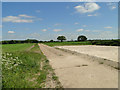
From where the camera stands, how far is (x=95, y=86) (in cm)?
361

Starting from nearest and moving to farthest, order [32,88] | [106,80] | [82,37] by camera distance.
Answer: [32,88], [106,80], [82,37]

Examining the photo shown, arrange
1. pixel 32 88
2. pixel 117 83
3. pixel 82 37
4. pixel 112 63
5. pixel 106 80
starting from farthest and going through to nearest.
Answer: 1. pixel 82 37
2. pixel 112 63
3. pixel 106 80
4. pixel 117 83
5. pixel 32 88

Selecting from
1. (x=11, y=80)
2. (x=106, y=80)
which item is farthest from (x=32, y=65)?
(x=106, y=80)

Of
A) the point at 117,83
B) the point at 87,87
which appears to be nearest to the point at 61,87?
the point at 87,87

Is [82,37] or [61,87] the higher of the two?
[82,37]

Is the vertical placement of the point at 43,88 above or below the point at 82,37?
below

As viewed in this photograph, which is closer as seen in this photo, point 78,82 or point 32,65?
point 78,82

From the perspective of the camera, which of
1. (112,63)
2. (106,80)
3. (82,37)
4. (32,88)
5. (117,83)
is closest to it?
(32,88)

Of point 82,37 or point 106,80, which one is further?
point 82,37

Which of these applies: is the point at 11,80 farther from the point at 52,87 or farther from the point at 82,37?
the point at 82,37

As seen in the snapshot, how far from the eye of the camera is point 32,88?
3.48 meters

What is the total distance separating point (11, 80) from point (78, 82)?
10.1 ft

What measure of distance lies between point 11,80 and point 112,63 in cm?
664

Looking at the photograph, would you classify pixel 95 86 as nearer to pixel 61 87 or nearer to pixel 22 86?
pixel 61 87
